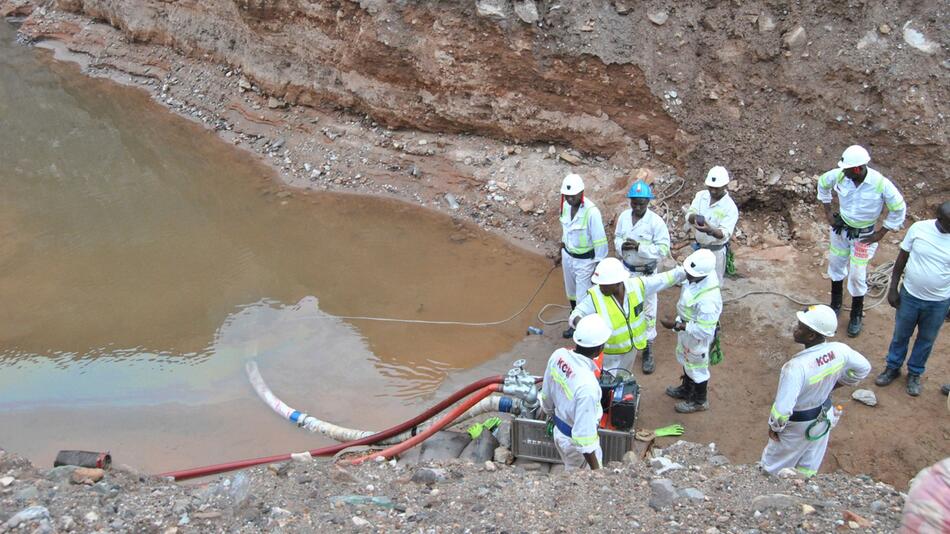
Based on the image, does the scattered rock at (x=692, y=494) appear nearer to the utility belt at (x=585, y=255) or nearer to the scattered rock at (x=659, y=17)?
the utility belt at (x=585, y=255)

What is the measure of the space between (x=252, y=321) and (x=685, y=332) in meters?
4.75

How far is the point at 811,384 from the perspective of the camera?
4.63m

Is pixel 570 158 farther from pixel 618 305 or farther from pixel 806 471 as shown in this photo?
pixel 806 471

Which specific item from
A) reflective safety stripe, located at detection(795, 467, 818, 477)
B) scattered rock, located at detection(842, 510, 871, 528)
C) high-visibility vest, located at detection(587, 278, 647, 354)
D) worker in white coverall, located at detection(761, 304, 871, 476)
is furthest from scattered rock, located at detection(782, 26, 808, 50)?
scattered rock, located at detection(842, 510, 871, 528)

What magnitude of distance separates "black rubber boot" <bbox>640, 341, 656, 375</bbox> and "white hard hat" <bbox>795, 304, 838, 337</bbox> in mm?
2442

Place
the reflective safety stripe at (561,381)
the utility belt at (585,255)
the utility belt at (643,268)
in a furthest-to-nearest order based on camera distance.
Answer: the utility belt at (585,255) → the utility belt at (643,268) → the reflective safety stripe at (561,381)

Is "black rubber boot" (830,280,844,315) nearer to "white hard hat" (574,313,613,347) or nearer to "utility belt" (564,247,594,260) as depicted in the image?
"utility belt" (564,247,594,260)

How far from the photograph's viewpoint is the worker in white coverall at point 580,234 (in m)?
6.83

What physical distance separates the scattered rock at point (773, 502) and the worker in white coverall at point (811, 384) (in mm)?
597

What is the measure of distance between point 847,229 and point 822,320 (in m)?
2.56

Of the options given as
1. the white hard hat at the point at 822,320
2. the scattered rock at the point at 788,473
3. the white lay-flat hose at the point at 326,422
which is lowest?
the white lay-flat hose at the point at 326,422

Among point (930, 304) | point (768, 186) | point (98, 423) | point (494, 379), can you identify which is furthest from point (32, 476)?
point (768, 186)

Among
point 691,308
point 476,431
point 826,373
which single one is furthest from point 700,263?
point 476,431

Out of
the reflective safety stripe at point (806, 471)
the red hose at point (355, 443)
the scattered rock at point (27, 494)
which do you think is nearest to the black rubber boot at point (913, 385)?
the reflective safety stripe at point (806, 471)
